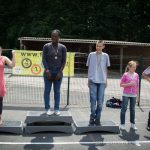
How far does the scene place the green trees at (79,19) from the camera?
40.8 metres

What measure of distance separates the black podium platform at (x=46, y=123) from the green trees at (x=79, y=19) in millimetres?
30562

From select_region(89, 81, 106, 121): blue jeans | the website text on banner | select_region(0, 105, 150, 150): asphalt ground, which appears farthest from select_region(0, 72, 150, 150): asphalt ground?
the website text on banner

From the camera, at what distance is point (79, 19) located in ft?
136

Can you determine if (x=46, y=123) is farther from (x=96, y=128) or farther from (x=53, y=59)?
(x=53, y=59)

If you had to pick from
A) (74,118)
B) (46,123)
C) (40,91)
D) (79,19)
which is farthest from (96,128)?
(79,19)

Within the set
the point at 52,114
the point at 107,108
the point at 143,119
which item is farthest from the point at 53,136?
the point at 107,108

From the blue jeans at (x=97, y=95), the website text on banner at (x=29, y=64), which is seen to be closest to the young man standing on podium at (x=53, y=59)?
the blue jeans at (x=97, y=95)

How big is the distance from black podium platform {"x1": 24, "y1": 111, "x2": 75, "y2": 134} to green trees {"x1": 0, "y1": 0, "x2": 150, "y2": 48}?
3056cm

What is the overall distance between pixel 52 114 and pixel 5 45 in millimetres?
36770

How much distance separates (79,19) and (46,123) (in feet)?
108

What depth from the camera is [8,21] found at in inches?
1820

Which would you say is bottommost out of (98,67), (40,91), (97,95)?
(40,91)

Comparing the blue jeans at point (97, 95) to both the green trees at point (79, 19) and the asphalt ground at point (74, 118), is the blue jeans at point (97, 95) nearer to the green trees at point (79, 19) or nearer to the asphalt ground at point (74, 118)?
the asphalt ground at point (74, 118)

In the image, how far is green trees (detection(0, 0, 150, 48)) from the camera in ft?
134
